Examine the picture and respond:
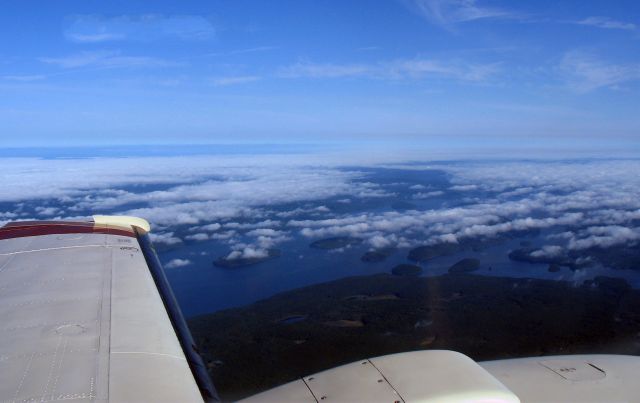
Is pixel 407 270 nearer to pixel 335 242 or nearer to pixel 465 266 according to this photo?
pixel 465 266

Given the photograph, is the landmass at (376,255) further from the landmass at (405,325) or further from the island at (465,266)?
the landmass at (405,325)

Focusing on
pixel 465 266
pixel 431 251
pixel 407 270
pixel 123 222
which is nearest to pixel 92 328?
pixel 123 222

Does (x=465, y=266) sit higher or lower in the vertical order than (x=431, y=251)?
lower

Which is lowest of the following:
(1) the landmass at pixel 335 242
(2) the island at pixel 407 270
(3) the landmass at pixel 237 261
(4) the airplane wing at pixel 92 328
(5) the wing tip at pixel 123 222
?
(2) the island at pixel 407 270

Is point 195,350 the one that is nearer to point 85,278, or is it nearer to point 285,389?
point 285,389

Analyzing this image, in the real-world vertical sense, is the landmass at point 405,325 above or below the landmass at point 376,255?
below

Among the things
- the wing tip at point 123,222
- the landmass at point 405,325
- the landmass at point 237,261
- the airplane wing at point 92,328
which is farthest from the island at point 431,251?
the airplane wing at point 92,328

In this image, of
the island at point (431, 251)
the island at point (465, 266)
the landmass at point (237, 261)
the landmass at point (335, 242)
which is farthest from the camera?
the landmass at point (335, 242)
